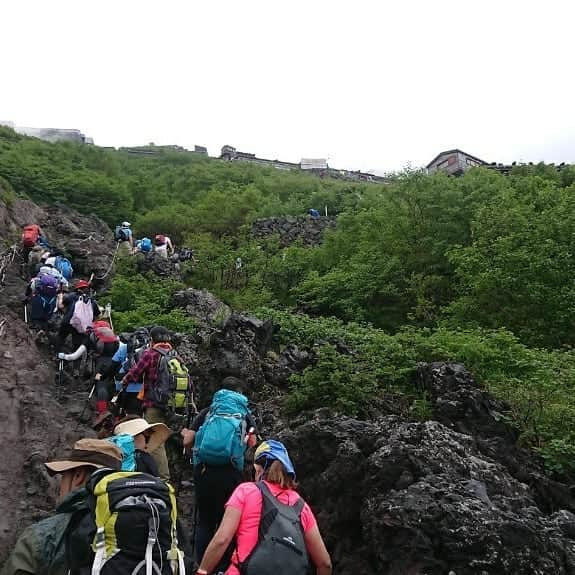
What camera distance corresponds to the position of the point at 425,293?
16.8 m

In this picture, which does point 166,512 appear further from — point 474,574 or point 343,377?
point 343,377

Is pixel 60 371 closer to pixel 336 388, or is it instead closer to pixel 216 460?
pixel 336 388

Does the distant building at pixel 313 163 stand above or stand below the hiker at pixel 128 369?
above

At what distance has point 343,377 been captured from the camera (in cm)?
823

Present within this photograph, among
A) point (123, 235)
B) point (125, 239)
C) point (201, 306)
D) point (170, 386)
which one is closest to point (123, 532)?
point (170, 386)

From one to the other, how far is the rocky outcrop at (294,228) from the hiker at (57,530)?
2524 cm

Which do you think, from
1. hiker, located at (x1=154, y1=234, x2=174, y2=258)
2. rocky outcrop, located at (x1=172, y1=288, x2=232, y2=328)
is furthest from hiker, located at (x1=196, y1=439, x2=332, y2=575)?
hiker, located at (x1=154, y1=234, x2=174, y2=258)

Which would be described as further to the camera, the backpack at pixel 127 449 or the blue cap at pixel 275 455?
the backpack at pixel 127 449

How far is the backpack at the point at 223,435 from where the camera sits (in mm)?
4953

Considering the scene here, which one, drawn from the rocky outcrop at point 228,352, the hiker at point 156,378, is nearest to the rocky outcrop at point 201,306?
the rocky outcrop at point 228,352

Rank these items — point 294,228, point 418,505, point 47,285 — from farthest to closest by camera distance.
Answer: point 294,228 < point 47,285 < point 418,505

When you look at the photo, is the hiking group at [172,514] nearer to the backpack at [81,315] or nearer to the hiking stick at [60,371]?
the backpack at [81,315]

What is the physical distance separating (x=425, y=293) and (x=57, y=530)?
48.4ft

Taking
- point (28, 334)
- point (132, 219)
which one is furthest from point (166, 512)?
point (132, 219)
